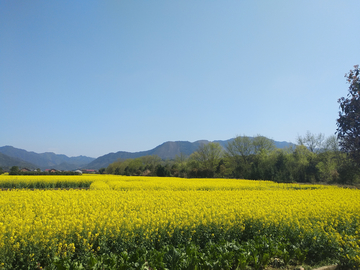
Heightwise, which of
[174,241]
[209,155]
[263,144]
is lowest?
[174,241]

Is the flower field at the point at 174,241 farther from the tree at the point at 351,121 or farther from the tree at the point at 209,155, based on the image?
the tree at the point at 209,155

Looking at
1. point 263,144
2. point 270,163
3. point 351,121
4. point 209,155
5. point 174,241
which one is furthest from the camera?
point 209,155

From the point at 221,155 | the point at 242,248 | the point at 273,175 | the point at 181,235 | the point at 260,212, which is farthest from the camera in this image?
the point at 221,155

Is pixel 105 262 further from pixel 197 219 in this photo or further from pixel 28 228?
pixel 197 219

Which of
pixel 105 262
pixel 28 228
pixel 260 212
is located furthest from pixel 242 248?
pixel 28 228

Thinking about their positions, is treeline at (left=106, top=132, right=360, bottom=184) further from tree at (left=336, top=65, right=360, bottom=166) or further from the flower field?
the flower field

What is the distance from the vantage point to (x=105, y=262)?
164 inches

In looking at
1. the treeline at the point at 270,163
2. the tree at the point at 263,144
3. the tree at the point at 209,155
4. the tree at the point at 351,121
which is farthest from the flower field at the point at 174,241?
the tree at the point at 209,155

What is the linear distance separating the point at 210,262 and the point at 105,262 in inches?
88.4

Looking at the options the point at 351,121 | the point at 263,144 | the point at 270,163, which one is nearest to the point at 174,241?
the point at 351,121

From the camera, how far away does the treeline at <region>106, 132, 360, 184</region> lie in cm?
3334

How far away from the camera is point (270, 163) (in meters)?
40.4

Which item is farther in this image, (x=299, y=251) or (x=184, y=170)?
(x=184, y=170)

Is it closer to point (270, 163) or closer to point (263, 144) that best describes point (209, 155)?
point (263, 144)
